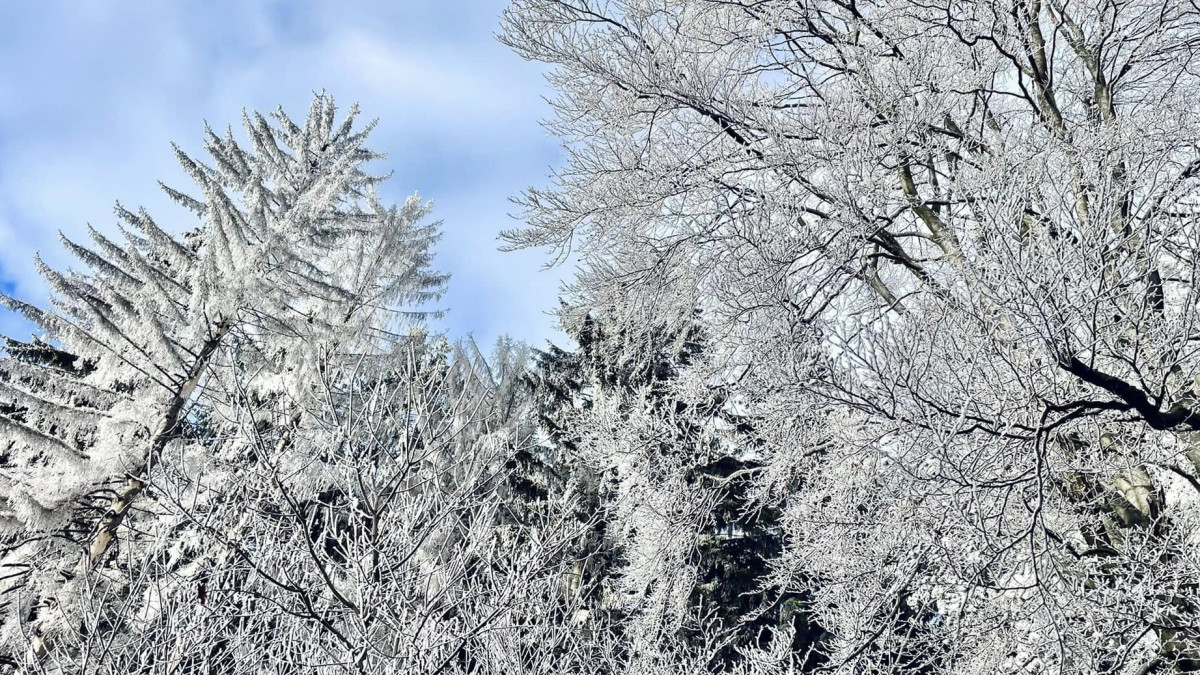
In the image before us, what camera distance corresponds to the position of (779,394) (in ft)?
11.0

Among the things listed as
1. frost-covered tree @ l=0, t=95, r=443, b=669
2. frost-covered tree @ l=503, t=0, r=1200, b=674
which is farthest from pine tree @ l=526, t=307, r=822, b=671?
frost-covered tree @ l=0, t=95, r=443, b=669

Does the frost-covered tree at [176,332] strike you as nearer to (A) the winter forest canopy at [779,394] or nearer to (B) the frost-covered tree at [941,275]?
(A) the winter forest canopy at [779,394]

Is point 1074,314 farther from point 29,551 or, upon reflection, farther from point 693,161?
point 29,551

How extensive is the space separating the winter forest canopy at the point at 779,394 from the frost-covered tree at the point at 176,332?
6 cm

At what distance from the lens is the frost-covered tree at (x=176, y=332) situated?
7434 millimetres

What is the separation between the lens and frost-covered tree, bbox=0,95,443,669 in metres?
7.43

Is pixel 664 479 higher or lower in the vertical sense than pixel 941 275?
lower

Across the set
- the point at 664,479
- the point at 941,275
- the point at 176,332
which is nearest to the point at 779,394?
the point at 941,275

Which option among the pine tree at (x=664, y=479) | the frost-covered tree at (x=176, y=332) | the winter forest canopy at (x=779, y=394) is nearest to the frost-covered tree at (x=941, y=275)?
the winter forest canopy at (x=779, y=394)

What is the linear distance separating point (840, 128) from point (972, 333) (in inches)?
79.1

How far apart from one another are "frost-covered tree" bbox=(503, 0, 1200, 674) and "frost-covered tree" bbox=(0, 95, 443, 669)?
3.77m

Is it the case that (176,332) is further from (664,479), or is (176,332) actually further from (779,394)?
(779,394)

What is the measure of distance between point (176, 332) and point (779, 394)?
8255mm

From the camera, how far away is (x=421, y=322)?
11820 millimetres
